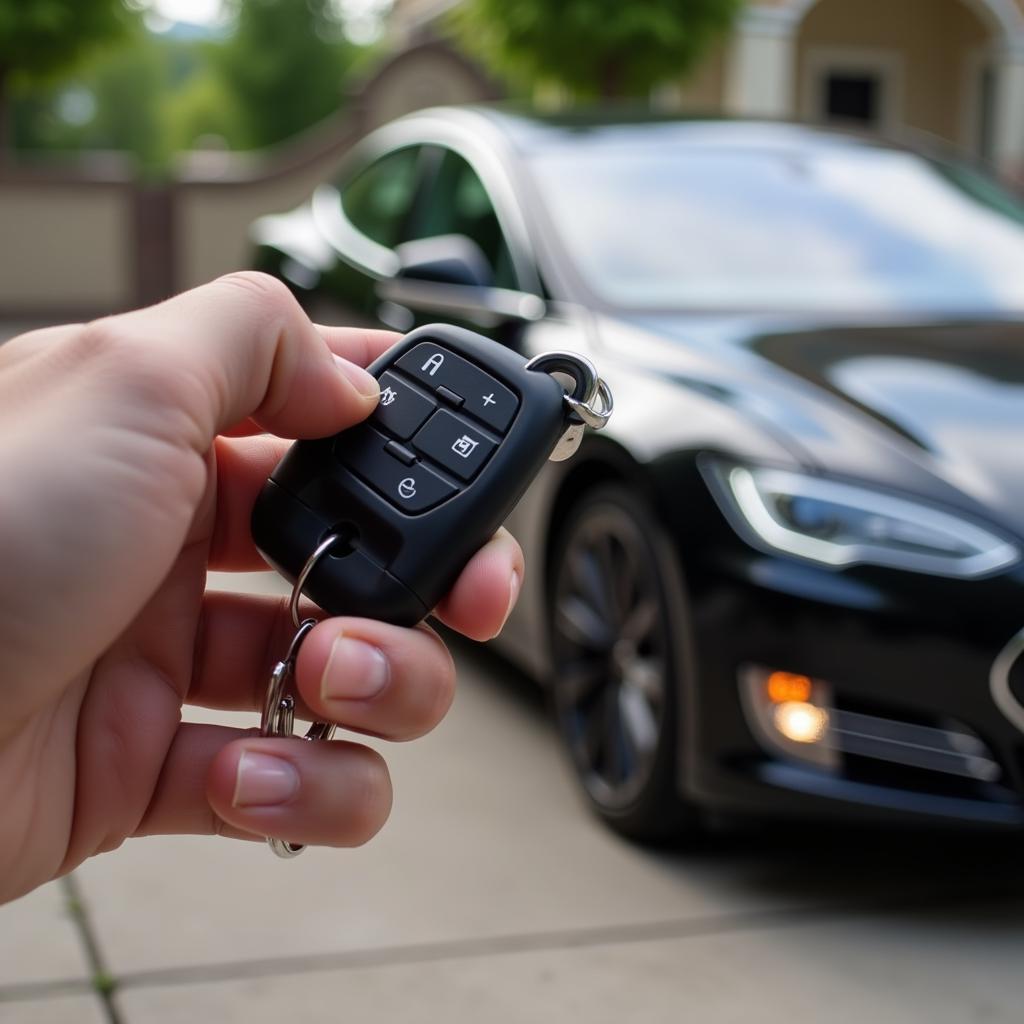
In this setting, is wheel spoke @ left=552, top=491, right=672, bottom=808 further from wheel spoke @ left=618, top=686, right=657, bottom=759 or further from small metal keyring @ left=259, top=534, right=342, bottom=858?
small metal keyring @ left=259, top=534, right=342, bottom=858

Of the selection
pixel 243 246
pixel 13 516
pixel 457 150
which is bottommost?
pixel 243 246

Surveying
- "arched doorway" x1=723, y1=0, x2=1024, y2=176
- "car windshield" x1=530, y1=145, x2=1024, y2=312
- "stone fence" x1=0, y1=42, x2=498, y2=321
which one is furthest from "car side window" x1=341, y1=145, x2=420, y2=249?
"arched doorway" x1=723, y1=0, x2=1024, y2=176

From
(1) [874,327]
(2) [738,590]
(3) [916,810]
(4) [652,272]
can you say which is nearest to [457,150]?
(4) [652,272]

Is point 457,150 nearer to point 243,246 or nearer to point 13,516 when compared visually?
point 13,516

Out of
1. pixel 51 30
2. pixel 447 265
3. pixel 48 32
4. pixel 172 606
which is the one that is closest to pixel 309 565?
pixel 172 606

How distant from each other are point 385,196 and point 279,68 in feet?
161

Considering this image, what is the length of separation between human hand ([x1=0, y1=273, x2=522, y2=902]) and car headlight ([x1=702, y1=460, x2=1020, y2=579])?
1.59m

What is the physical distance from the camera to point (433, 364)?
3.98 ft

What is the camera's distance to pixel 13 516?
0.98 m

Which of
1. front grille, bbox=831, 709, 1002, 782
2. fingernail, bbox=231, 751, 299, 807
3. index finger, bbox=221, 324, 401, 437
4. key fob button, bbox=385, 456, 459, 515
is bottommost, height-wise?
front grille, bbox=831, 709, 1002, 782

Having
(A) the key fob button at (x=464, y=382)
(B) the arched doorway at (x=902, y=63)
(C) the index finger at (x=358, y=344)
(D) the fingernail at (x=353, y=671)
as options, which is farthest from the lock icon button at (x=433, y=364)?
(B) the arched doorway at (x=902, y=63)

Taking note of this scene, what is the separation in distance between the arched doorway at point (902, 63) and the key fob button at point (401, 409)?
22.3 meters

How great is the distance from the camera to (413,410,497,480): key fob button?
3.74 feet

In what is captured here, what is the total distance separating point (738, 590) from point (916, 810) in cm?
47
